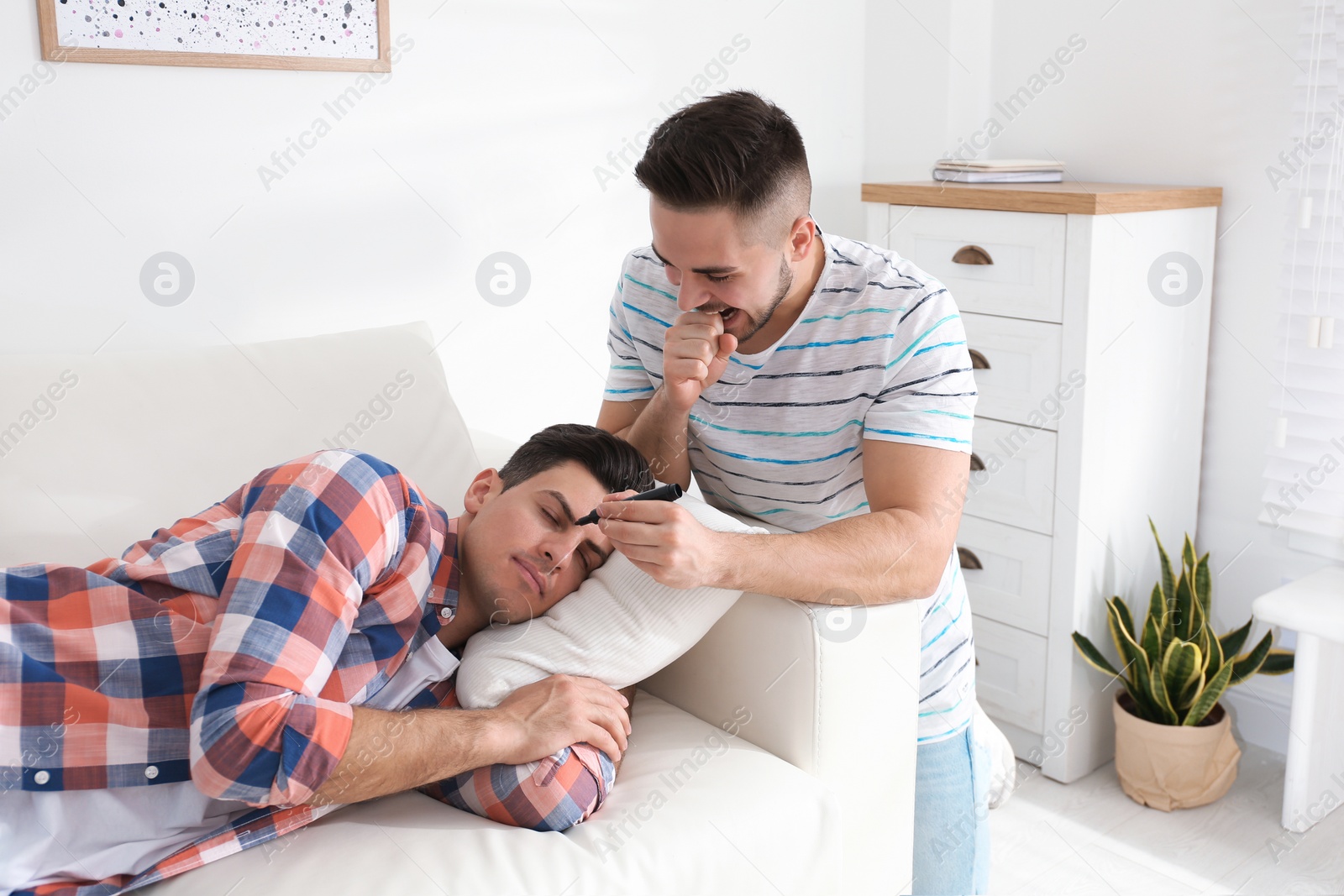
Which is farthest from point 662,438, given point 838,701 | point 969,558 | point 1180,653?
point 1180,653

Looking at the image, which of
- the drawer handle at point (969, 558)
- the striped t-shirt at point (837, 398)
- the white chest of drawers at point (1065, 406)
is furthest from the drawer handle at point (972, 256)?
the striped t-shirt at point (837, 398)

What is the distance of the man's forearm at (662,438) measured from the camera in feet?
5.58

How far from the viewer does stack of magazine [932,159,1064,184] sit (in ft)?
8.54

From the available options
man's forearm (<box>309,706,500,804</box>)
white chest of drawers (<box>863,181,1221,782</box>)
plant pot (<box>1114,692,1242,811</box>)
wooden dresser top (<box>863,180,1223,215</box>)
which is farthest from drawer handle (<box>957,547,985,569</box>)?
man's forearm (<box>309,706,500,804</box>)

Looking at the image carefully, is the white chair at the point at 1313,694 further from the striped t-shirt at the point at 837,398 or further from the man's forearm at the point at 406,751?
the man's forearm at the point at 406,751

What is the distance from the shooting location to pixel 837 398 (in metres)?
1.60

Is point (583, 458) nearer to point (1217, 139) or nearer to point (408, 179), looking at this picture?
point (408, 179)

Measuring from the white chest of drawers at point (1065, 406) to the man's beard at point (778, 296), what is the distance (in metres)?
1.01

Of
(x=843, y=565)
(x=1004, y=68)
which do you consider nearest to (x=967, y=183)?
(x=1004, y=68)

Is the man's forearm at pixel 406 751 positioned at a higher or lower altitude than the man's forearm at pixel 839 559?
lower

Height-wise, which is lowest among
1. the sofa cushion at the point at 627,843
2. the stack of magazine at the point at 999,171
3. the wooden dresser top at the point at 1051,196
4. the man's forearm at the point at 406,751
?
the sofa cushion at the point at 627,843

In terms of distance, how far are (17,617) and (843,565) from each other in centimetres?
99

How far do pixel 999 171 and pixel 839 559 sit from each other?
1498 mm

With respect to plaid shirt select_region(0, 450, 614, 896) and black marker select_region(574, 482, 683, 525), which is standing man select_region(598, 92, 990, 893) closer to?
black marker select_region(574, 482, 683, 525)
